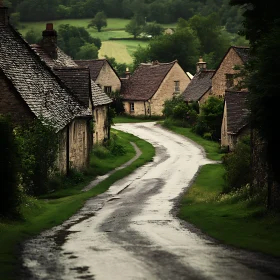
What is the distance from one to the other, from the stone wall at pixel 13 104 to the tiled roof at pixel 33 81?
0.83ft

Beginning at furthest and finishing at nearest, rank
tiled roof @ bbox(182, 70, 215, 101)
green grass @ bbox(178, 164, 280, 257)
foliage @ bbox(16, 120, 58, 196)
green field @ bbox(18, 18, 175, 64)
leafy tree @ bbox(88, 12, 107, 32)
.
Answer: leafy tree @ bbox(88, 12, 107, 32), green field @ bbox(18, 18, 175, 64), tiled roof @ bbox(182, 70, 215, 101), foliage @ bbox(16, 120, 58, 196), green grass @ bbox(178, 164, 280, 257)

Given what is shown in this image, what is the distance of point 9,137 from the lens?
92.5ft

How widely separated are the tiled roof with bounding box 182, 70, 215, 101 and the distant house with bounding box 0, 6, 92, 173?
42752 millimetres

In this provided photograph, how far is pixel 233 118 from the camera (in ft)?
206

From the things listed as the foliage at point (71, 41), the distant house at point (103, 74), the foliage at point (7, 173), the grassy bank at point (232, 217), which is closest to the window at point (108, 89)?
the distant house at point (103, 74)

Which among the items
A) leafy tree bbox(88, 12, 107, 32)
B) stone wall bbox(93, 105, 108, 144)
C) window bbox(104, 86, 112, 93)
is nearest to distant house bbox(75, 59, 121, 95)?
window bbox(104, 86, 112, 93)

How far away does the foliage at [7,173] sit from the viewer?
27.6 m

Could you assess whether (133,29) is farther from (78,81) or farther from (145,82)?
(78,81)

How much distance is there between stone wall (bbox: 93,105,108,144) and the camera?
60.1 meters

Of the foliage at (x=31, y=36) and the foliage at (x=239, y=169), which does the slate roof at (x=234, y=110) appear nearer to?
the foliage at (x=239, y=169)

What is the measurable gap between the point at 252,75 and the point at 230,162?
13741 millimetres

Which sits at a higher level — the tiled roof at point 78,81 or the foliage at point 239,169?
the tiled roof at point 78,81

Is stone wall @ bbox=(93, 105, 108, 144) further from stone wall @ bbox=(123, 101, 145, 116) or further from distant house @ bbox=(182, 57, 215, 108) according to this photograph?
stone wall @ bbox=(123, 101, 145, 116)

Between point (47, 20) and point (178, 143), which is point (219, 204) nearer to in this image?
point (178, 143)
